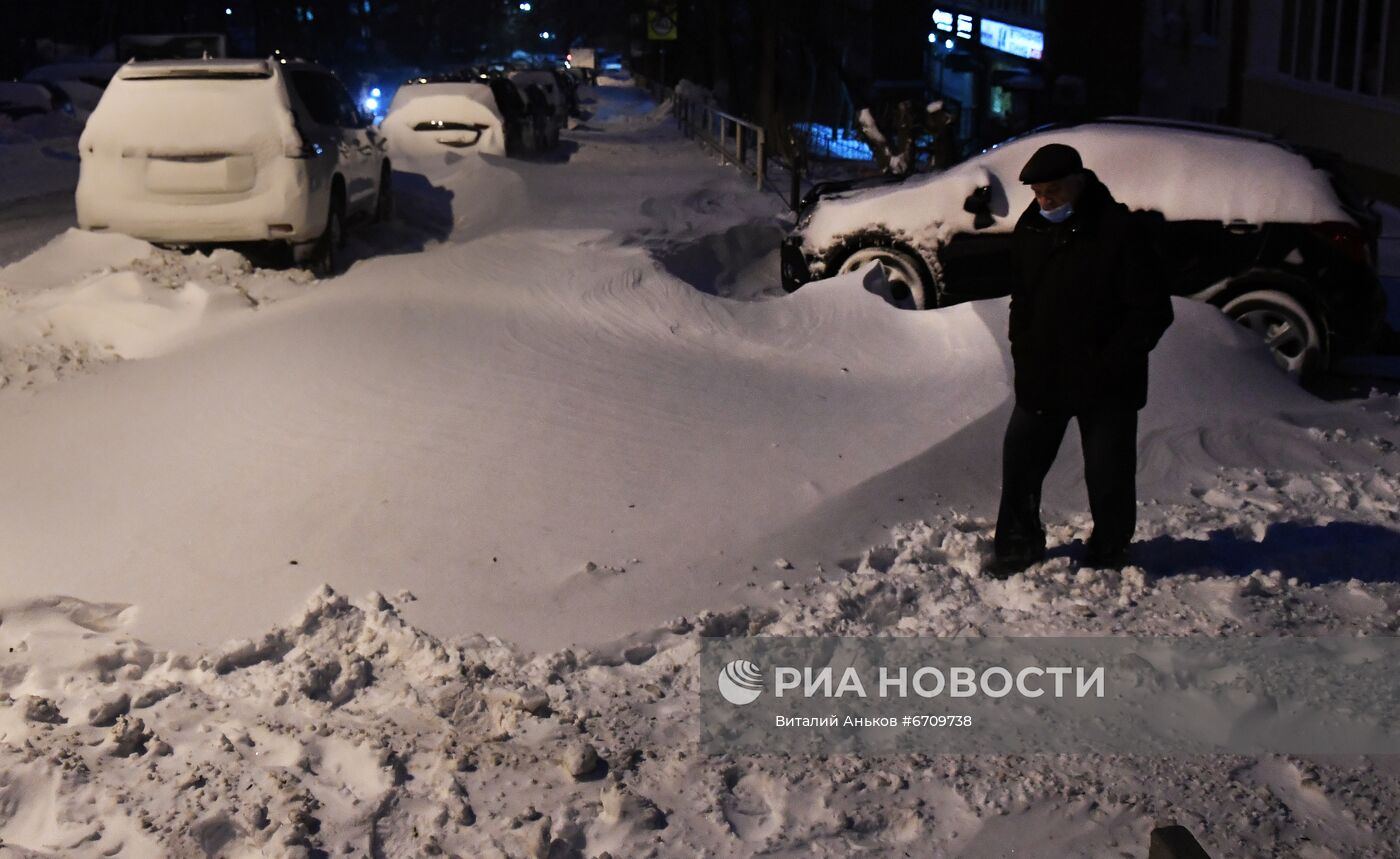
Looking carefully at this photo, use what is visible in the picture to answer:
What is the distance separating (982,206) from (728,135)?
1470 cm

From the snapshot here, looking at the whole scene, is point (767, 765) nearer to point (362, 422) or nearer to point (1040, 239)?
point (1040, 239)

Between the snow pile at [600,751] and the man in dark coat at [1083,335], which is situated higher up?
the man in dark coat at [1083,335]

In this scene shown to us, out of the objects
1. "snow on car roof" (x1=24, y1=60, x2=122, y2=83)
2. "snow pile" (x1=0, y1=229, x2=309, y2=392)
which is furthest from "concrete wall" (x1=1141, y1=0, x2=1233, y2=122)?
"snow on car roof" (x1=24, y1=60, x2=122, y2=83)

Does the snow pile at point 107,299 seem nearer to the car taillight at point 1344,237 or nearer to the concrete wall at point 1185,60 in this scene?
the car taillight at point 1344,237

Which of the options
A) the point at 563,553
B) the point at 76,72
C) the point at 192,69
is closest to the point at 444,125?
the point at 192,69

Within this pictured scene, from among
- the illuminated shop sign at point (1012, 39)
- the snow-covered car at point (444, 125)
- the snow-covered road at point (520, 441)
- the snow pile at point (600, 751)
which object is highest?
the illuminated shop sign at point (1012, 39)

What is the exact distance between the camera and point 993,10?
38156mm

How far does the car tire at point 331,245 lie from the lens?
11383mm

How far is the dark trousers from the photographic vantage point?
5.06 meters

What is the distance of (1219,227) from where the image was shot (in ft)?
29.0

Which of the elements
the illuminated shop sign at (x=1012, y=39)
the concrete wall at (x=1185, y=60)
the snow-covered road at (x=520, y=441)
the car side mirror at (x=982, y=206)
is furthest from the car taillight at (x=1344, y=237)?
the illuminated shop sign at (x=1012, y=39)

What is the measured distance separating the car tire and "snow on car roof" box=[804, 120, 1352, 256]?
3956 millimetres

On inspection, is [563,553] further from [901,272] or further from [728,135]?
[728,135]

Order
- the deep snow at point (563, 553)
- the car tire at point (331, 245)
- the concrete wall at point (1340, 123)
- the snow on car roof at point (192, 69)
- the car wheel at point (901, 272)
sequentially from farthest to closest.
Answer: the concrete wall at point (1340, 123) < the car tire at point (331, 245) < the snow on car roof at point (192, 69) < the car wheel at point (901, 272) < the deep snow at point (563, 553)
